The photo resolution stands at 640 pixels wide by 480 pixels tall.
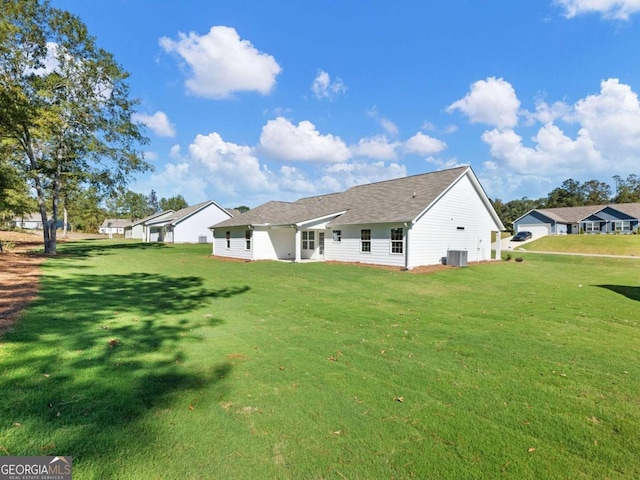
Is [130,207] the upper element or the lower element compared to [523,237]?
upper

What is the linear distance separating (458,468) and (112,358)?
425cm

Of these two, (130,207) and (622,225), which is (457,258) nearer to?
(622,225)

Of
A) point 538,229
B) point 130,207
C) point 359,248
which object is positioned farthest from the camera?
point 130,207

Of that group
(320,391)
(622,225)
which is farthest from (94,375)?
(622,225)

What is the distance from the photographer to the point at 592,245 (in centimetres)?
3356

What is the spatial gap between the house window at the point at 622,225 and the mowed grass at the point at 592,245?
14.7m

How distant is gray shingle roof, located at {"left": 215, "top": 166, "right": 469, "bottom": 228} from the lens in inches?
716

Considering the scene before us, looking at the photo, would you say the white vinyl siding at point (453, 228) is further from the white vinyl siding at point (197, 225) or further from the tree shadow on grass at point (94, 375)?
the white vinyl siding at point (197, 225)

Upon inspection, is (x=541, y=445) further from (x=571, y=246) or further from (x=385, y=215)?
(x=571, y=246)

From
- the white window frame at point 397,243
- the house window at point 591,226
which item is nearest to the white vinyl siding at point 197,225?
the white window frame at point 397,243

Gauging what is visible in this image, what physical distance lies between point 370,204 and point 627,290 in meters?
12.8

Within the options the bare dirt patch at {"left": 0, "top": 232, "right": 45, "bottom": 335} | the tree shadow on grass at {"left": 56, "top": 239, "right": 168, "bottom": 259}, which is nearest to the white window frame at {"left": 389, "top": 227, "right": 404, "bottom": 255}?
the bare dirt patch at {"left": 0, "top": 232, "right": 45, "bottom": 335}

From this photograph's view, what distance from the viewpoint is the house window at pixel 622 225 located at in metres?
45.8

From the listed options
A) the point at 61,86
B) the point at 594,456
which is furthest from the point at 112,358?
the point at 61,86
